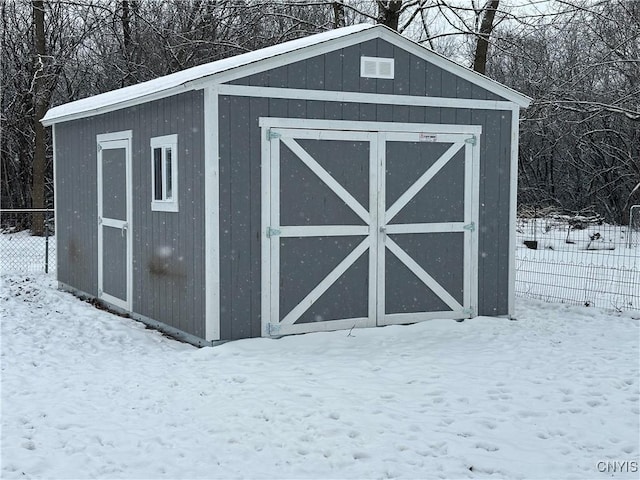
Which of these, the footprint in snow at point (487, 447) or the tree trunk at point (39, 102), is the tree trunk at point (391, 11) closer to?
the tree trunk at point (39, 102)

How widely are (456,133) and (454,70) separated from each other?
26.0 inches

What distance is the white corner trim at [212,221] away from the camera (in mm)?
7152

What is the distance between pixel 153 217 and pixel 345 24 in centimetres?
1256

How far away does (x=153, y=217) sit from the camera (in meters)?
8.42

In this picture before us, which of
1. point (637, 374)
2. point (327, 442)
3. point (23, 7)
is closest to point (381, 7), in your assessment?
point (23, 7)

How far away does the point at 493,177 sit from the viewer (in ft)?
28.7

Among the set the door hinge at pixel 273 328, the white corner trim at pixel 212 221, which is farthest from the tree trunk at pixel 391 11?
the door hinge at pixel 273 328

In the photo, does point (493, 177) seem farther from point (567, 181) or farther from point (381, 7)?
point (567, 181)

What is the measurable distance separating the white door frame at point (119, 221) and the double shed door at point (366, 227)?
220 cm

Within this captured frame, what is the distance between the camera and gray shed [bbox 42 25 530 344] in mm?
7348

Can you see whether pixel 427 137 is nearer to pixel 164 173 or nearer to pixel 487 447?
pixel 164 173

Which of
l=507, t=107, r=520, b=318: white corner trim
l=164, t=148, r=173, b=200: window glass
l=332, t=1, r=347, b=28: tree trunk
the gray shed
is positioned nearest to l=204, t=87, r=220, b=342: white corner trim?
the gray shed

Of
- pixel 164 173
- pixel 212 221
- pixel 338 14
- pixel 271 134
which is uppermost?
pixel 338 14

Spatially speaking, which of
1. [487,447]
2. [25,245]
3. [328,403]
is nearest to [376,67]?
[328,403]
